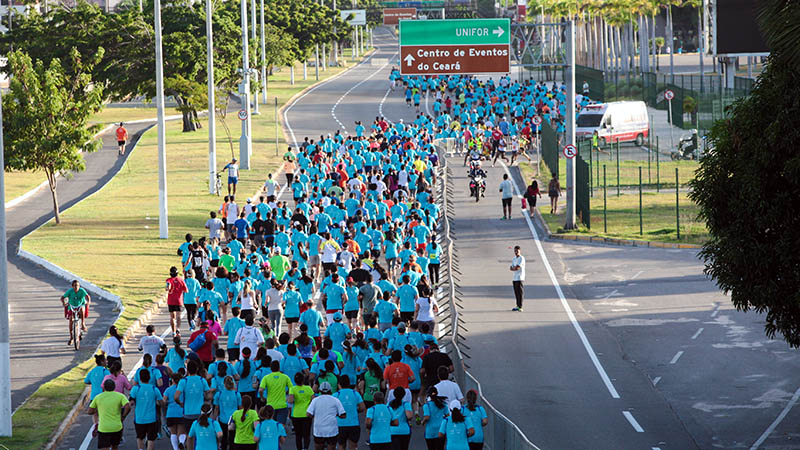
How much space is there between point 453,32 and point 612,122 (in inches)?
697

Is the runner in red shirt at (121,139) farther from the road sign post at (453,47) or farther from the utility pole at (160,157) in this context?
the utility pole at (160,157)

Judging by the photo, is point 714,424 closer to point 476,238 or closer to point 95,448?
point 95,448

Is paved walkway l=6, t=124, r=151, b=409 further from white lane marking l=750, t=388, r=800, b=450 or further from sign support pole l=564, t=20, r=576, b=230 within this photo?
sign support pole l=564, t=20, r=576, b=230

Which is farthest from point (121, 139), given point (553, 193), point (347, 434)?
point (347, 434)

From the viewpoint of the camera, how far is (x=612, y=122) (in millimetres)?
56531

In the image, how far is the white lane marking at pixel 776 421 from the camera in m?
17.2

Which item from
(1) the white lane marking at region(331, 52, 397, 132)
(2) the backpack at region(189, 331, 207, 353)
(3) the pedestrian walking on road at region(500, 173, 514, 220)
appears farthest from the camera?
(1) the white lane marking at region(331, 52, 397, 132)

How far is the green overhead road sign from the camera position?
40.6 metres

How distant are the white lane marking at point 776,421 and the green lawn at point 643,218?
13943mm

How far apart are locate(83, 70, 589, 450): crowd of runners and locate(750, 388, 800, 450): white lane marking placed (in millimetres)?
4577

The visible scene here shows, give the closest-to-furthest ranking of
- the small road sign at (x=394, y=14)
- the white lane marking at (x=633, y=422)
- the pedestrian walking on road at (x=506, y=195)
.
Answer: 1. the white lane marking at (x=633, y=422)
2. the pedestrian walking on road at (x=506, y=195)
3. the small road sign at (x=394, y=14)

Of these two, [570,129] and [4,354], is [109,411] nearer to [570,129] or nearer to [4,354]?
[4,354]

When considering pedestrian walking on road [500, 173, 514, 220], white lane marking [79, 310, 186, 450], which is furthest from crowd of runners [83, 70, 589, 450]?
pedestrian walking on road [500, 173, 514, 220]

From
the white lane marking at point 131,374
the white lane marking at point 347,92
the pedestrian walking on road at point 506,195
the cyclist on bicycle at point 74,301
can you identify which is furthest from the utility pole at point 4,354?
the white lane marking at point 347,92
